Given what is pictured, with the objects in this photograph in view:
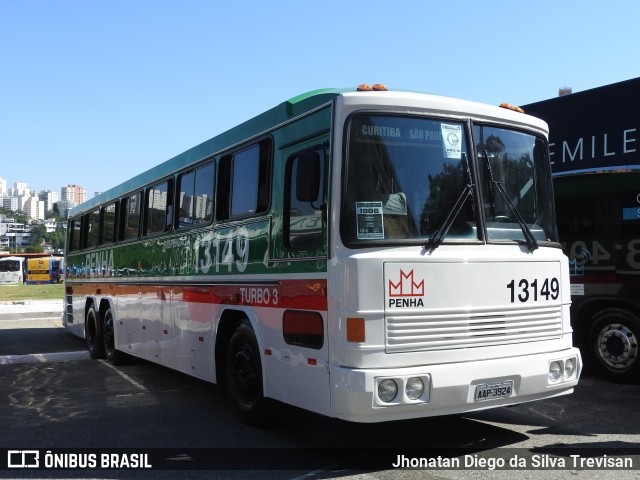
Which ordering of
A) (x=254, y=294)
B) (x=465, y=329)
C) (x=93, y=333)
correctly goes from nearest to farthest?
(x=465, y=329)
(x=254, y=294)
(x=93, y=333)

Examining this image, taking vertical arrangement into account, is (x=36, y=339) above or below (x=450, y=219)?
below

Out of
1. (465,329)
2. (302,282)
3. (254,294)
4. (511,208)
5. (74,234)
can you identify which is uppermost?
(74,234)

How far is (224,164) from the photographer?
705 centimetres

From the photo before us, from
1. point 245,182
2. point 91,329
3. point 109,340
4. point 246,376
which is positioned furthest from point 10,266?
point 246,376

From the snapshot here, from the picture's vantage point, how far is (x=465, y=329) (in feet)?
16.5

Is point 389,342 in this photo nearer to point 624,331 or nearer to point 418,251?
point 418,251

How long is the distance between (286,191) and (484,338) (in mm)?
2068

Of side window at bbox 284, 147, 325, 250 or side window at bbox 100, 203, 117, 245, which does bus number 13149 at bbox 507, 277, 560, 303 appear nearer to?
side window at bbox 284, 147, 325, 250

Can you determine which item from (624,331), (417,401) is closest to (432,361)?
(417,401)

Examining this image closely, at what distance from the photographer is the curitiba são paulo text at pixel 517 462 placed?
16.3ft

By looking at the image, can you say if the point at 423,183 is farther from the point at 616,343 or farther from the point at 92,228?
the point at 92,228

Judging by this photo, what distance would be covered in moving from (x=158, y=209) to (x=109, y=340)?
332 centimetres

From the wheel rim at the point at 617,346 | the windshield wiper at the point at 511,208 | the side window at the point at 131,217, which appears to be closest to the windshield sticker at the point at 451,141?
the windshield wiper at the point at 511,208

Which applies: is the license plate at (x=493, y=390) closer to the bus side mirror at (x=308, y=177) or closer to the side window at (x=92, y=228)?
the bus side mirror at (x=308, y=177)
